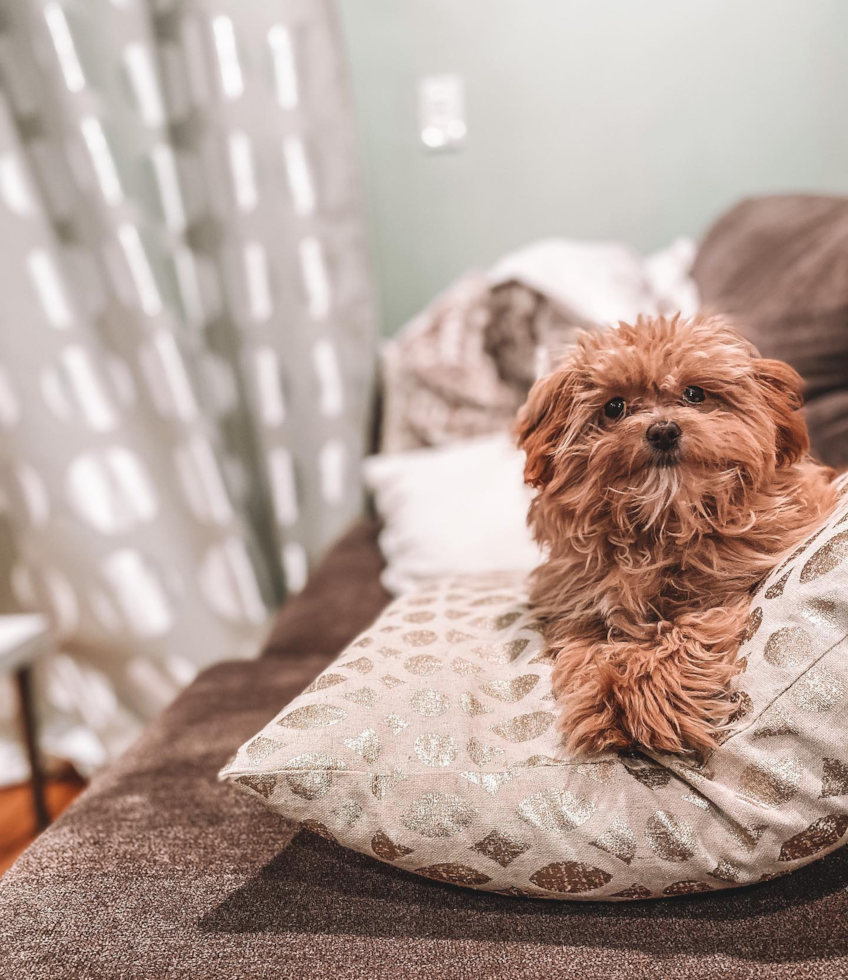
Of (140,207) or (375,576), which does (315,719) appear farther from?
(140,207)

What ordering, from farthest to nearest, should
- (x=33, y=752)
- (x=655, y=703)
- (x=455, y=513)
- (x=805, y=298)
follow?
1. (x=33, y=752)
2. (x=455, y=513)
3. (x=805, y=298)
4. (x=655, y=703)

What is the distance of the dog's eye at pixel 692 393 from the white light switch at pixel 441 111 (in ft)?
5.19

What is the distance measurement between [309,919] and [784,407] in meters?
0.61

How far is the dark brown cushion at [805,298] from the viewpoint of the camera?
107 centimetres

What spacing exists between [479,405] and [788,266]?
0.66 meters

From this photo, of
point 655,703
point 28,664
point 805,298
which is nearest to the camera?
point 655,703

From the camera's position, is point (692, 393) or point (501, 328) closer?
point (692, 393)

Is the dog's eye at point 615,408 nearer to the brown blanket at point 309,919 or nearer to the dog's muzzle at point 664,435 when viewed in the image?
the dog's muzzle at point 664,435

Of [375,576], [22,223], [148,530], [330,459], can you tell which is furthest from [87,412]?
[375,576]

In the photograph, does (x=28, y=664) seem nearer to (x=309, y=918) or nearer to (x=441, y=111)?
(x=309, y=918)

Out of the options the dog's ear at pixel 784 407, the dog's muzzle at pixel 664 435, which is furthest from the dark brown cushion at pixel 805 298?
the dog's muzzle at pixel 664 435

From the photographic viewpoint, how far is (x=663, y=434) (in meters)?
0.62

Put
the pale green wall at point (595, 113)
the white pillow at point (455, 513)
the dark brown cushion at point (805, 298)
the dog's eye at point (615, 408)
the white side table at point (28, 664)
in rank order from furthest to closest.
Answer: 1. the pale green wall at point (595, 113)
2. the white side table at point (28, 664)
3. the white pillow at point (455, 513)
4. the dark brown cushion at point (805, 298)
5. the dog's eye at point (615, 408)

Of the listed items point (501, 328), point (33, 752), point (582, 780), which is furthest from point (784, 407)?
point (33, 752)
